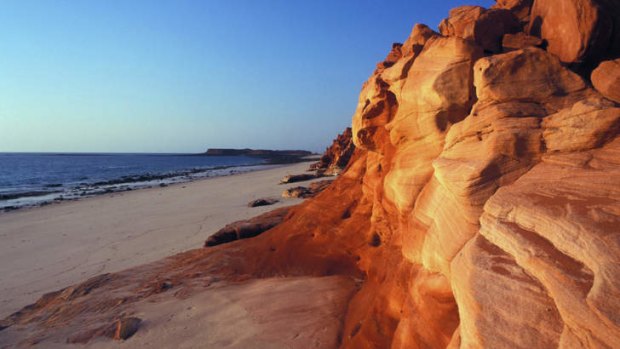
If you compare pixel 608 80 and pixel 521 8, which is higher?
pixel 521 8

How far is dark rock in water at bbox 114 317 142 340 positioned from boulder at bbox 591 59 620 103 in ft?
21.8

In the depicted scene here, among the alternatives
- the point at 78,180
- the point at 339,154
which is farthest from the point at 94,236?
the point at 78,180

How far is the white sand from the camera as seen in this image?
10062 millimetres

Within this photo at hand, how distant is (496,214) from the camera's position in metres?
3.22

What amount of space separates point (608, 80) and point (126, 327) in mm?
6805

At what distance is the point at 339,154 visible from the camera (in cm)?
3725

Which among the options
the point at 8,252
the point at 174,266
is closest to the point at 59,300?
the point at 174,266

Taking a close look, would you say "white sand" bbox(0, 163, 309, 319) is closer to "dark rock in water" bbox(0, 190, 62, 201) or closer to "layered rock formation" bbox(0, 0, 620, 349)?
"layered rock formation" bbox(0, 0, 620, 349)

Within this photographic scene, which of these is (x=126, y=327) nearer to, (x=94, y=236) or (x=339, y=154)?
(x=94, y=236)

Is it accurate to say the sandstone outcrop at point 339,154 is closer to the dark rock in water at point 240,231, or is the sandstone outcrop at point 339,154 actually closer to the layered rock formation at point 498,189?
the dark rock in water at point 240,231

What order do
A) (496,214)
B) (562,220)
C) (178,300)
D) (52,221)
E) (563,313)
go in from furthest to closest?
1. (52,221)
2. (178,300)
3. (496,214)
4. (562,220)
5. (563,313)

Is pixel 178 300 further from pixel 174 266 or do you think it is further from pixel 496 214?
pixel 496 214

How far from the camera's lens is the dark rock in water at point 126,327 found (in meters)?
5.79

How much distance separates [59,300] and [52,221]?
13.7 metres
